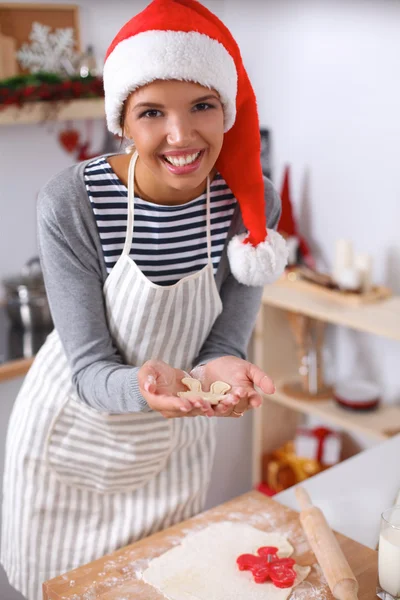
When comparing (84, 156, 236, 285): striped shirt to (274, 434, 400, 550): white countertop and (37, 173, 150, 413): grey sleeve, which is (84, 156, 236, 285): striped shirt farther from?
(274, 434, 400, 550): white countertop

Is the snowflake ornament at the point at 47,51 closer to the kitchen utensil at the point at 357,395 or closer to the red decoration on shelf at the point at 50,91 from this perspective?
the red decoration on shelf at the point at 50,91

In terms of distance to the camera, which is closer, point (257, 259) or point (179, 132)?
point (179, 132)

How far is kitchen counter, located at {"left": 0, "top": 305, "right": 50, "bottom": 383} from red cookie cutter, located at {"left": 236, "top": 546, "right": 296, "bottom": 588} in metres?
1.09

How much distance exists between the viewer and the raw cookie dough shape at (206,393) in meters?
0.98

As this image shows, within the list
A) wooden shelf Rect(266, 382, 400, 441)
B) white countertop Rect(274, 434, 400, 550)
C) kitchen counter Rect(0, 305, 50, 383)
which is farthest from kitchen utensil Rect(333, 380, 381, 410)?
kitchen counter Rect(0, 305, 50, 383)

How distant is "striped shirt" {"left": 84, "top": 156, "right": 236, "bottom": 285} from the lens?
1137mm

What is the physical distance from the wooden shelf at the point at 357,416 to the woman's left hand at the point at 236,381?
Answer: 50.6 inches

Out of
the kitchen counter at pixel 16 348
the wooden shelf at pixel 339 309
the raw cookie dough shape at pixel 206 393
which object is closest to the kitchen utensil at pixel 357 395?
the wooden shelf at pixel 339 309

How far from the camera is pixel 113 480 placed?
1307 millimetres

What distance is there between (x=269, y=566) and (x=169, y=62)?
726 millimetres

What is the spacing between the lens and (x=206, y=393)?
102 cm

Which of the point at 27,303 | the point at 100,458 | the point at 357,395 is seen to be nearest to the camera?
the point at 100,458

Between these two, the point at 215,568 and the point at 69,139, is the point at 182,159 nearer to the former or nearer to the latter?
the point at 215,568

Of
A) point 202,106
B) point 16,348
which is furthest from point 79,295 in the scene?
point 16,348
